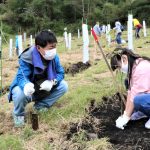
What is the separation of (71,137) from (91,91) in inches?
76.8

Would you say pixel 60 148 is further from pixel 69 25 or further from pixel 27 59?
pixel 69 25

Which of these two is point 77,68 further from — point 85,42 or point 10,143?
point 10,143

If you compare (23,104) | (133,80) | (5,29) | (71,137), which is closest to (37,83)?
(23,104)

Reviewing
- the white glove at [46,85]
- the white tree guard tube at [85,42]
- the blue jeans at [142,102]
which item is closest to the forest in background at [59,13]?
the white tree guard tube at [85,42]

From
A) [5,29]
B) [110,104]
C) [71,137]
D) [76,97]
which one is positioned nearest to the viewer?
[71,137]

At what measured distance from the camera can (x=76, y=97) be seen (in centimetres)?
569

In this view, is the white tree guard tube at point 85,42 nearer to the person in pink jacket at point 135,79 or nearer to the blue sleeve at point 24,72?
the blue sleeve at point 24,72

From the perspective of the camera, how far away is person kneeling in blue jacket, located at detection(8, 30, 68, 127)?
4.53 m

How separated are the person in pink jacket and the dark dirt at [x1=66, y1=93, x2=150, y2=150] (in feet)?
0.43

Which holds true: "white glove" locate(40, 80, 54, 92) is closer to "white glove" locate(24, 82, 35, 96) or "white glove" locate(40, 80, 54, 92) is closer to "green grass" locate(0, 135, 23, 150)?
"white glove" locate(24, 82, 35, 96)

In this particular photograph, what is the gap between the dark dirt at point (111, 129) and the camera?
382cm

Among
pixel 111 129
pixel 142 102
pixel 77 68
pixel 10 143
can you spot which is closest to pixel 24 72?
pixel 10 143

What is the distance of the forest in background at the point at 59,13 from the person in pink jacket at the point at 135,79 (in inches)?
1377

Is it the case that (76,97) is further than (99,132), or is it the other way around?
(76,97)
